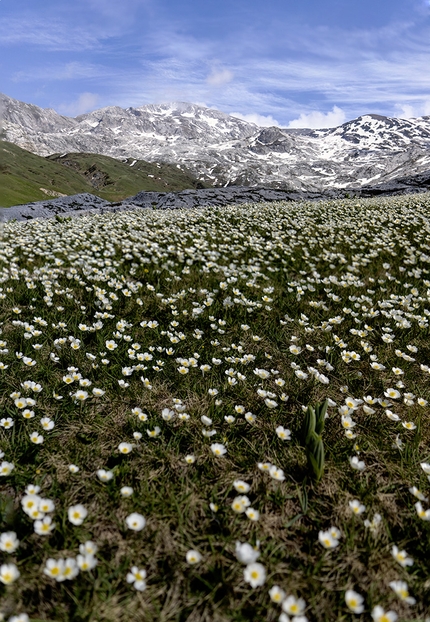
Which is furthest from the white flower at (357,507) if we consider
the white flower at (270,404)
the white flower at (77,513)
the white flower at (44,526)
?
the white flower at (44,526)

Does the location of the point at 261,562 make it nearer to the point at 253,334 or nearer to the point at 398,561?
the point at 398,561

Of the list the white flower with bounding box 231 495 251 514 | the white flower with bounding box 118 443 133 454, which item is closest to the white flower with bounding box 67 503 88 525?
the white flower with bounding box 118 443 133 454

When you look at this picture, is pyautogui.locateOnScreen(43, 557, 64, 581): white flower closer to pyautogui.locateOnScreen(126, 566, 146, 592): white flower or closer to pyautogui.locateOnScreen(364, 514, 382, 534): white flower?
pyautogui.locateOnScreen(126, 566, 146, 592): white flower

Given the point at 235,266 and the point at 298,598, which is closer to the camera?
the point at 298,598

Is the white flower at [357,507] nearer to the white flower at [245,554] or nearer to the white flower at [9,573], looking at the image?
the white flower at [245,554]

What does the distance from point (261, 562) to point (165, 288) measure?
17.9ft

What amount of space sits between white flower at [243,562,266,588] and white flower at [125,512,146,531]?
2.60ft

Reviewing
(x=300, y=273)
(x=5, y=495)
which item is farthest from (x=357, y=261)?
(x=5, y=495)

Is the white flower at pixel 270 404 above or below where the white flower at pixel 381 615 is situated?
above

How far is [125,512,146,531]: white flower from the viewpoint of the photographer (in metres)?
2.70

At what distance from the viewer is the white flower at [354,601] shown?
2.35 meters

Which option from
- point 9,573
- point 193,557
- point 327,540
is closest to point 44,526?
point 9,573

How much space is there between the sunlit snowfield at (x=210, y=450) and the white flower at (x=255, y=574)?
21 millimetres

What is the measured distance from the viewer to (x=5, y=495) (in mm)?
3033
